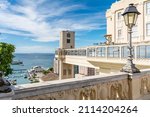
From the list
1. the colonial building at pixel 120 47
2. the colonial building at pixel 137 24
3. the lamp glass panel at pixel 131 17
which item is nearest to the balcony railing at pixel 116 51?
the colonial building at pixel 120 47

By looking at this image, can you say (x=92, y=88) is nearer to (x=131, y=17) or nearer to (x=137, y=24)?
(x=131, y=17)

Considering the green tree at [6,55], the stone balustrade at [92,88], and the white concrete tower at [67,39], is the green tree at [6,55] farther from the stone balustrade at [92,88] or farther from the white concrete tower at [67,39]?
the white concrete tower at [67,39]

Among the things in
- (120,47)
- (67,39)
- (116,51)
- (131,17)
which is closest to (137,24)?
(116,51)

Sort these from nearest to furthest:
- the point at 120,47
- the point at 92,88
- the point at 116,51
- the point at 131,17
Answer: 1. the point at 92,88
2. the point at 131,17
3. the point at 120,47
4. the point at 116,51

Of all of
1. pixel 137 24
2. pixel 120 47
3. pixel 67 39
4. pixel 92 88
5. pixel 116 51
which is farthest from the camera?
pixel 67 39

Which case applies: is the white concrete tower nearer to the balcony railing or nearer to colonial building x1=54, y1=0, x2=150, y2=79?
colonial building x1=54, y1=0, x2=150, y2=79

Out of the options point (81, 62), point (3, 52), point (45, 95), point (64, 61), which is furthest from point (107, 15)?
point (45, 95)

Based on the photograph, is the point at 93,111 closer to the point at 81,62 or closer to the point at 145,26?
the point at 145,26

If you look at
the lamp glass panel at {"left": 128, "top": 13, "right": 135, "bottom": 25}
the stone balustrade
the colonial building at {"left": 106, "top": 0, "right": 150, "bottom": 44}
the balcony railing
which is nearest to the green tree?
the balcony railing

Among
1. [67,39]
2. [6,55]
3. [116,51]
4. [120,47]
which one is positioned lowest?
[6,55]

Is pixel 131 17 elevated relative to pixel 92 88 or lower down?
elevated

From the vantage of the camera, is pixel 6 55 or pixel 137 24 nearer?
pixel 6 55

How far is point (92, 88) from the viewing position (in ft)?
15.7

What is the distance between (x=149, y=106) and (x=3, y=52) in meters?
19.0
